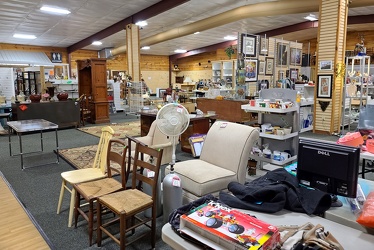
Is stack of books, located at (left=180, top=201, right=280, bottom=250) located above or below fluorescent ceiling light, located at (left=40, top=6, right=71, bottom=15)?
below

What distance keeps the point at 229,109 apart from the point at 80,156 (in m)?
4.58

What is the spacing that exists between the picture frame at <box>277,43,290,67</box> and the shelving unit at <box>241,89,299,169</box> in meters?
5.49

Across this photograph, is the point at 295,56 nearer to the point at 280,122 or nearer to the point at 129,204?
the point at 280,122

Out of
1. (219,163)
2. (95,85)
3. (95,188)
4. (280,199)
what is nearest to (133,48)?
(95,85)

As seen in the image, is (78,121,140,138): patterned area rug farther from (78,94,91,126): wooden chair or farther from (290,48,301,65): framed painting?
(290,48,301,65): framed painting

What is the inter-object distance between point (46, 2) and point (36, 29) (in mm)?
3766

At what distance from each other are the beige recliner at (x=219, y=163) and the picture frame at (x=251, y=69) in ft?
16.0

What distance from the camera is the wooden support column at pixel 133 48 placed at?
9.64 metres

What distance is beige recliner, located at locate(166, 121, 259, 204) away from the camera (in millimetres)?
2711

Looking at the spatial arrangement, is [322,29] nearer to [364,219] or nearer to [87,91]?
[364,219]

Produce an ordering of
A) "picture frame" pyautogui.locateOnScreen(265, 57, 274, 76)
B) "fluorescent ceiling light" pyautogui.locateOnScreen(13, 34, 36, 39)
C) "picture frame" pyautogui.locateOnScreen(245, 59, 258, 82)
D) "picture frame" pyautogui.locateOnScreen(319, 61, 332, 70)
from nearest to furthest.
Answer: "picture frame" pyautogui.locateOnScreen(319, 61, 332, 70)
"picture frame" pyautogui.locateOnScreen(245, 59, 258, 82)
"picture frame" pyautogui.locateOnScreen(265, 57, 274, 76)
"fluorescent ceiling light" pyautogui.locateOnScreen(13, 34, 36, 39)

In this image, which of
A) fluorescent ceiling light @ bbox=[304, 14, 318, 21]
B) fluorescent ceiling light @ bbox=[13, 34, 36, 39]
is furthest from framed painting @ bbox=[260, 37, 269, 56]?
fluorescent ceiling light @ bbox=[13, 34, 36, 39]

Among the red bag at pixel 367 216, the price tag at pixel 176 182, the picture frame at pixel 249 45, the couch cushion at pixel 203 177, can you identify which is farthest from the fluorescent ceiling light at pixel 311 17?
the red bag at pixel 367 216

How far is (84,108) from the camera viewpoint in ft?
32.3
